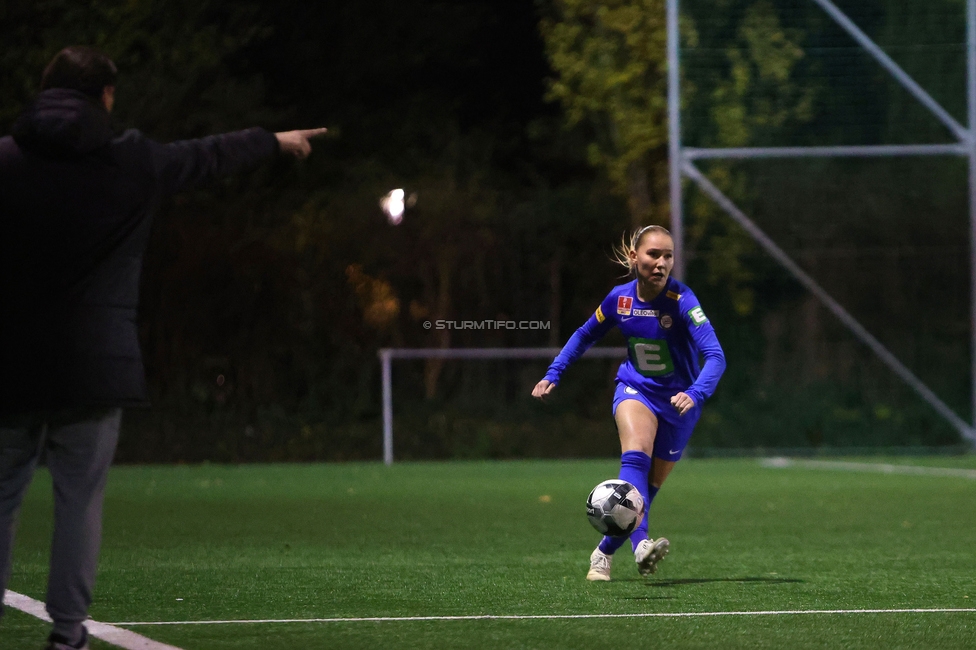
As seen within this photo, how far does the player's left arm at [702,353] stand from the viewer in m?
7.59

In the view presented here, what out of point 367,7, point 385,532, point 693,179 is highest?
point 367,7

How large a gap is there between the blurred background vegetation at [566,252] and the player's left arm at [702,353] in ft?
37.1

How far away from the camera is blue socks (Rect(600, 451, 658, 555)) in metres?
8.09

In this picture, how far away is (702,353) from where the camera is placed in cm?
800

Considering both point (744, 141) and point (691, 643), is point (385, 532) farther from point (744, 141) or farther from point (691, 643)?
point (744, 141)

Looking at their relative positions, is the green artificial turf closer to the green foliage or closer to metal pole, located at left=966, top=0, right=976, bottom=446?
metal pole, located at left=966, top=0, right=976, bottom=446

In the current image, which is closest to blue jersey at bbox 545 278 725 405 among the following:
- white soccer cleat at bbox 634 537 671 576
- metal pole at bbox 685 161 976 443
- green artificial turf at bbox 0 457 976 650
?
white soccer cleat at bbox 634 537 671 576

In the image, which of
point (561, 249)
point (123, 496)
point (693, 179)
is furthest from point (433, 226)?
point (123, 496)

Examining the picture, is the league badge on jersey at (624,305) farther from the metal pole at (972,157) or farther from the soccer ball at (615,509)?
the metal pole at (972,157)

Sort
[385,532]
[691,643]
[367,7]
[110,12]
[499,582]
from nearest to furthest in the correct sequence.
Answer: [691,643]
[499,582]
[385,532]
[110,12]
[367,7]

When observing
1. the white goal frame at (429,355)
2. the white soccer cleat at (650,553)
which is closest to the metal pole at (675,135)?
the white goal frame at (429,355)

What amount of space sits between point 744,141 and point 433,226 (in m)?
4.21

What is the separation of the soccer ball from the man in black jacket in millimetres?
3076

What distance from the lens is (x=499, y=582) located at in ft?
26.3
